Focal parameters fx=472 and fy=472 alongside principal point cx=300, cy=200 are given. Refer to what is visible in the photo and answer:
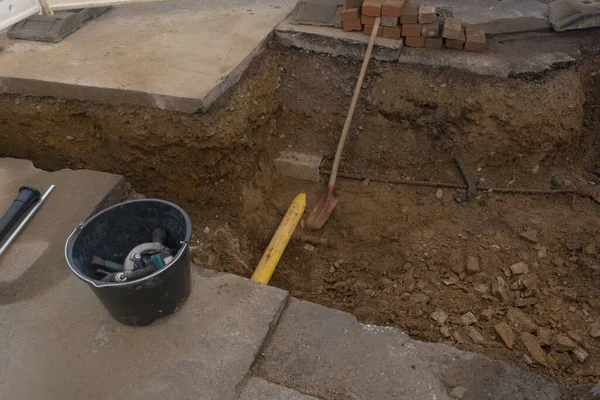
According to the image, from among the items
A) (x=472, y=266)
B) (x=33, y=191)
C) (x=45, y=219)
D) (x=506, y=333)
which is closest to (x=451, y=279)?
(x=472, y=266)

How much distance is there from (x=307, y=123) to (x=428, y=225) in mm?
1298

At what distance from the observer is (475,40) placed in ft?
11.6

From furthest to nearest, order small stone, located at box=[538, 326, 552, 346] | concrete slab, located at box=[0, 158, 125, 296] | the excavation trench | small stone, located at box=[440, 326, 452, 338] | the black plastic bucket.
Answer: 1. the excavation trench
2. small stone, located at box=[440, 326, 452, 338]
3. small stone, located at box=[538, 326, 552, 346]
4. concrete slab, located at box=[0, 158, 125, 296]
5. the black plastic bucket

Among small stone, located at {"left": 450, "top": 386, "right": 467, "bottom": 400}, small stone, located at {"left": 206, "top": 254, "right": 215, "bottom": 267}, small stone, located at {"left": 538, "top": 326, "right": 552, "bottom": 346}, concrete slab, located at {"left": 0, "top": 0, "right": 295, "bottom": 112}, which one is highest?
concrete slab, located at {"left": 0, "top": 0, "right": 295, "bottom": 112}

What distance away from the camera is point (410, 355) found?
2156mm

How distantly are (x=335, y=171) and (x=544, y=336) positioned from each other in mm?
1775

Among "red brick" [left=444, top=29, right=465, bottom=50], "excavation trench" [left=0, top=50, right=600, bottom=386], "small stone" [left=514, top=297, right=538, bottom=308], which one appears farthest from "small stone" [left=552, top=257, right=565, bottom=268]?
"red brick" [left=444, top=29, right=465, bottom=50]

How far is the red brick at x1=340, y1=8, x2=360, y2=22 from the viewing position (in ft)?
12.0

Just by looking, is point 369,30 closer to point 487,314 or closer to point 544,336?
point 487,314

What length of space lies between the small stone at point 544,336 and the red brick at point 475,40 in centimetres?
208

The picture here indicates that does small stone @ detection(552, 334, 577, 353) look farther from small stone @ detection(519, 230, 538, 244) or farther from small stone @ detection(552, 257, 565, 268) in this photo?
small stone @ detection(519, 230, 538, 244)

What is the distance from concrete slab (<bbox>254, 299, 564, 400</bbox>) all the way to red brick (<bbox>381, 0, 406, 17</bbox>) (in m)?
2.39

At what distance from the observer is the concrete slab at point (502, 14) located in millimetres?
3760

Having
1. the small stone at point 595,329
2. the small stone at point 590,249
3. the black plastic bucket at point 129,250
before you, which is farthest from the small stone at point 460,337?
the black plastic bucket at point 129,250
